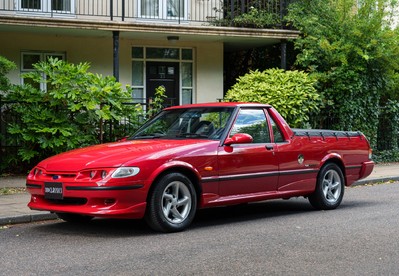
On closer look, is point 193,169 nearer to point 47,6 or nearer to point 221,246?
point 221,246

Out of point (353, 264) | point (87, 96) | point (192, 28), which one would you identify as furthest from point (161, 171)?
point (192, 28)

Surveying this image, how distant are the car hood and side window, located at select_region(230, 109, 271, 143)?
615mm

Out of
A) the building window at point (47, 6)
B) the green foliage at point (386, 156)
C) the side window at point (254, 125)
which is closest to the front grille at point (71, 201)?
the side window at point (254, 125)

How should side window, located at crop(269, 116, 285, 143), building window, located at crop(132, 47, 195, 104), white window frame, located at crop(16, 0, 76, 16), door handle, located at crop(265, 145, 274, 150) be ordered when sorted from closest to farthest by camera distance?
1. door handle, located at crop(265, 145, 274, 150)
2. side window, located at crop(269, 116, 285, 143)
3. white window frame, located at crop(16, 0, 76, 16)
4. building window, located at crop(132, 47, 195, 104)

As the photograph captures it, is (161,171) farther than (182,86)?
No

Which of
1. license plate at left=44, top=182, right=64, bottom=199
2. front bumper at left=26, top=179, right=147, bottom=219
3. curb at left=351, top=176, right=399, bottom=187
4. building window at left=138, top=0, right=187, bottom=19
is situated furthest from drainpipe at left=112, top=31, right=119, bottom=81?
front bumper at left=26, top=179, right=147, bottom=219

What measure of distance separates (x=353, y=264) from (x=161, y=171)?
2.58m

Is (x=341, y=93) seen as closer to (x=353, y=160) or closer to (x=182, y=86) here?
(x=182, y=86)

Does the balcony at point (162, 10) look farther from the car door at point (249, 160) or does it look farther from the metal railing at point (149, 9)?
the car door at point (249, 160)

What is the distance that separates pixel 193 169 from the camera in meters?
8.30

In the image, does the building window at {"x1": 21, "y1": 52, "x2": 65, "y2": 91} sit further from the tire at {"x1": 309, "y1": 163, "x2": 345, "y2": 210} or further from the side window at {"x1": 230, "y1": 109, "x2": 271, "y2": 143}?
the tire at {"x1": 309, "y1": 163, "x2": 345, "y2": 210}

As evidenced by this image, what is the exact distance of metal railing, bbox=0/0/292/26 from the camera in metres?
17.8

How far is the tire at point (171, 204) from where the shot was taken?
7.92m

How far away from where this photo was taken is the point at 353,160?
430 inches
